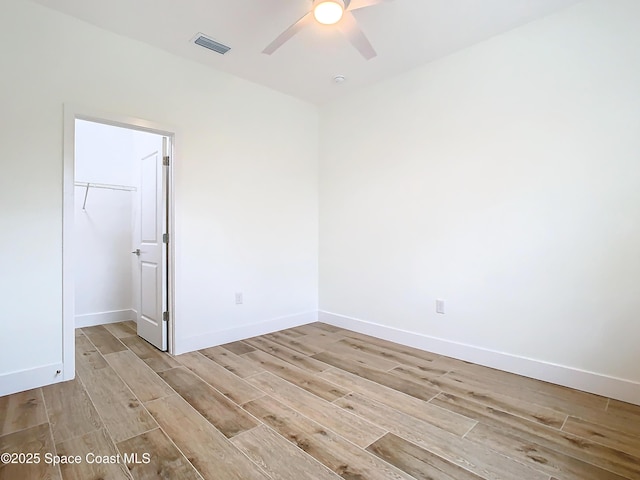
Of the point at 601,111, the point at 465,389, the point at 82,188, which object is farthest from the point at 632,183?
the point at 82,188

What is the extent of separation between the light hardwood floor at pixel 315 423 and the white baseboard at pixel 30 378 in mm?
79

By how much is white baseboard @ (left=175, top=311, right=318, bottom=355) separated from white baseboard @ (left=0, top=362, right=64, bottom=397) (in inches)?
35.6

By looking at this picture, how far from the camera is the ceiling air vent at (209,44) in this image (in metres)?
2.81

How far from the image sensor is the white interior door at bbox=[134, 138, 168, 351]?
3.24m

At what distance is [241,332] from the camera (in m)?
3.64

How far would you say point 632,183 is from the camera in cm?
224

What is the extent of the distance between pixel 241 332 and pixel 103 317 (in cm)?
206

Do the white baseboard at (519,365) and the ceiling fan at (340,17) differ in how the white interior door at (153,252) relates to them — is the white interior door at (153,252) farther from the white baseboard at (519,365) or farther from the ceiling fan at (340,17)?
the white baseboard at (519,365)

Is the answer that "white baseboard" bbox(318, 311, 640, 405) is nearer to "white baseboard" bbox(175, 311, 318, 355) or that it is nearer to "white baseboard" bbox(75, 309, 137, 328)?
"white baseboard" bbox(175, 311, 318, 355)

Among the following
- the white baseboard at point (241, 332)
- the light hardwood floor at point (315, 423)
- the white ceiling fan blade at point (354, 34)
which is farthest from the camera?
the white baseboard at point (241, 332)

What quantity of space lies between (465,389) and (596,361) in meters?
0.94

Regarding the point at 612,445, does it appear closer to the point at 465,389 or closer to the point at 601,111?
the point at 465,389

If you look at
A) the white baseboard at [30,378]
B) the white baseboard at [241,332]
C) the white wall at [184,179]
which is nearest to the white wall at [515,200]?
the white baseboard at [241,332]

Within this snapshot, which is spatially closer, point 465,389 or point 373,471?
point 373,471
